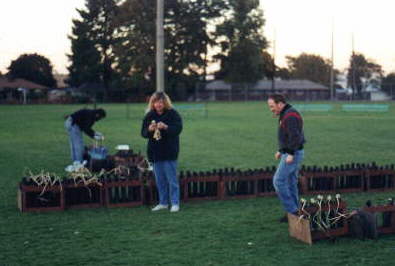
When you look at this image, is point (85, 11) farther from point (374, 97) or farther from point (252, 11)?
point (374, 97)

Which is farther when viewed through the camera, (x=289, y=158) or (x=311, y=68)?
(x=311, y=68)

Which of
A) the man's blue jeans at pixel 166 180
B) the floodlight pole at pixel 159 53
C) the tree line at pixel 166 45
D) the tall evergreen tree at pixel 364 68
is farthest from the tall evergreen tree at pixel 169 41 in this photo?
the man's blue jeans at pixel 166 180

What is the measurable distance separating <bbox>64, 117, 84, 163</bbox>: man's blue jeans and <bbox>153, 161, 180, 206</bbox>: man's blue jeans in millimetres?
4658

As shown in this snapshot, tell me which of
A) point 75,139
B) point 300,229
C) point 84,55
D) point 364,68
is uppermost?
point 364,68

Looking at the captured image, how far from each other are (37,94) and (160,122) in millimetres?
76583

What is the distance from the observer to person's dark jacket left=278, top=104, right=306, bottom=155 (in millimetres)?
7129

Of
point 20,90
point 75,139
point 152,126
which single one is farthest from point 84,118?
point 20,90

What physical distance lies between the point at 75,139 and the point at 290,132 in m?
7.25

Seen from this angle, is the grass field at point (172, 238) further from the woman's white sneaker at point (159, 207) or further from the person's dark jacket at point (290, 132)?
the person's dark jacket at point (290, 132)

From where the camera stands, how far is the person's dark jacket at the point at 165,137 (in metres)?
8.57

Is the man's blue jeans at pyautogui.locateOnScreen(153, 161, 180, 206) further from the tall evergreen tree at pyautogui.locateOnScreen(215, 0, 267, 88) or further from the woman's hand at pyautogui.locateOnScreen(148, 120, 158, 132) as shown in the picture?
the tall evergreen tree at pyautogui.locateOnScreen(215, 0, 267, 88)

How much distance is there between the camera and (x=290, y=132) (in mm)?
7152

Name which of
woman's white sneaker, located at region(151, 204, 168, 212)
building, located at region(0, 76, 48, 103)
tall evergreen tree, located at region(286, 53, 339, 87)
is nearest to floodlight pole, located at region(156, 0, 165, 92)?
woman's white sneaker, located at region(151, 204, 168, 212)

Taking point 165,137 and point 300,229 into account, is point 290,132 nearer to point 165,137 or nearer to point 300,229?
point 300,229
